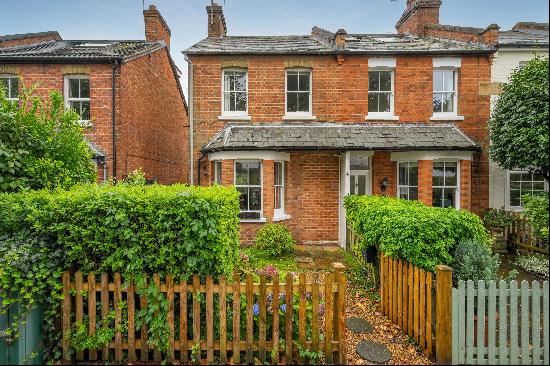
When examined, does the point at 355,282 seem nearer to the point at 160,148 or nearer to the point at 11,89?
the point at 160,148

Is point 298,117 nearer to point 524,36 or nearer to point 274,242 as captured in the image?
point 274,242

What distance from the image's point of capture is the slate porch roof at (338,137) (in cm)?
1052

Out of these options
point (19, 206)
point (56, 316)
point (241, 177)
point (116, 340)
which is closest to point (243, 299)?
point (116, 340)

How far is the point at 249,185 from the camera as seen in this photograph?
11.0m

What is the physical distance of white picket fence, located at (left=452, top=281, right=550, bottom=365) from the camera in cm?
380

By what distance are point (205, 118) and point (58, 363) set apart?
911 centimetres

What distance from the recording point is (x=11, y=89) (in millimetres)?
11812

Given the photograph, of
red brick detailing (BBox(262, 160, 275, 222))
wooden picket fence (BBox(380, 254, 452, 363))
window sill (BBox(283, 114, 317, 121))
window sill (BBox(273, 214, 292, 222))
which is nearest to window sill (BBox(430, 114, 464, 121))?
window sill (BBox(283, 114, 317, 121))

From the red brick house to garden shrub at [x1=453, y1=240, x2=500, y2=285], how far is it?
616 cm

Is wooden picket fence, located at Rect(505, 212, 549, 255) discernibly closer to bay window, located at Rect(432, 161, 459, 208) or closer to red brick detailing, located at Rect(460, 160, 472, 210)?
red brick detailing, located at Rect(460, 160, 472, 210)

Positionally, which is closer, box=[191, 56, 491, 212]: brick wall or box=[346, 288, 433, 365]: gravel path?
box=[346, 288, 433, 365]: gravel path

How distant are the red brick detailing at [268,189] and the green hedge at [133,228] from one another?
6582mm

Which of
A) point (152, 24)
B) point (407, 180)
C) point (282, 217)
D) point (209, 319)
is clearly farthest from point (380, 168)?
point (152, 24)

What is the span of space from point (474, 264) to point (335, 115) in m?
8.14
